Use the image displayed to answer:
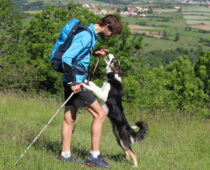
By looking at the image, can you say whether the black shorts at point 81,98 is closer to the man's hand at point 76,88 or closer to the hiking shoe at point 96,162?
the man's hand at point 76,88

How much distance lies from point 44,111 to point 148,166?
4373 mm

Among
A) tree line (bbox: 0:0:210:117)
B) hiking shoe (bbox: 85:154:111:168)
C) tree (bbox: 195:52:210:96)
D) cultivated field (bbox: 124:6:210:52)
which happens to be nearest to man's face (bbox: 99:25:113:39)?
hiking shoe (bbox: 85:154:111:168)

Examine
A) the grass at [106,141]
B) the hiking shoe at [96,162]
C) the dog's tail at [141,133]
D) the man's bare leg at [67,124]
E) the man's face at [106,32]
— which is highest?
the man's face at [106,32]

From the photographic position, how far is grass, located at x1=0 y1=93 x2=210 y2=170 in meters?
3.98

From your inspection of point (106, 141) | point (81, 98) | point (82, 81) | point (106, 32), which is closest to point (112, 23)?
point (106, 32)

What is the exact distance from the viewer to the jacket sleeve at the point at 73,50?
144 inches

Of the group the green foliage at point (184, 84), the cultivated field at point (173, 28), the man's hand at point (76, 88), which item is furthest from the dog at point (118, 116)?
the cultivated field at point (173, 28)

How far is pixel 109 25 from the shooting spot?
3.84 meters

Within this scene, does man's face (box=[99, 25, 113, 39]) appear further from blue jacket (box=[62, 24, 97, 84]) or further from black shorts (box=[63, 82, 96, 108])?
black shorts (box=[63, 82, 96, 108])

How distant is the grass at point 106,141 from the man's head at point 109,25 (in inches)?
63.4

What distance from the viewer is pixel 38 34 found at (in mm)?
33188

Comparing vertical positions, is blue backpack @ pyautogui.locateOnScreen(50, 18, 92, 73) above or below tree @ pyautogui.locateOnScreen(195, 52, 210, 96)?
above

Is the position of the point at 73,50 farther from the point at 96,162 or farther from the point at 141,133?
the point at 141,133

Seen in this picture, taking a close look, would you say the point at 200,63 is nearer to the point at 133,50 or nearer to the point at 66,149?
the point at 133,50
